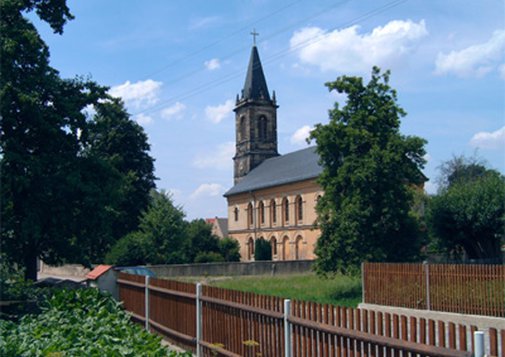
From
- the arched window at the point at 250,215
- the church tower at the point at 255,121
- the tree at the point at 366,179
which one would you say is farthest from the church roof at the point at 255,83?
the tree at the point at 366,179

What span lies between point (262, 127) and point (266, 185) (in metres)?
13.4

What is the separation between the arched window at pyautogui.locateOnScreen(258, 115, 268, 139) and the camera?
81875 mm

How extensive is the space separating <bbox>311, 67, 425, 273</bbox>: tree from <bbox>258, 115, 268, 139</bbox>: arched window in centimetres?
4996

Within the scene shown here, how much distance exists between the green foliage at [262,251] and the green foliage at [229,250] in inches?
149

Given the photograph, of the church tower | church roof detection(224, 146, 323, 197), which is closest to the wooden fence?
church roof detection(224, 146, 323, 197)

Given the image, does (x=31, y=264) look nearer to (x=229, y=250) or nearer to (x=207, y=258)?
(x=207, y=258)

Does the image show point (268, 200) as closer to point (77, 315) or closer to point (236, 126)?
point (236, 126)

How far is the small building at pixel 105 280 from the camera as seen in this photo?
16.0 meters

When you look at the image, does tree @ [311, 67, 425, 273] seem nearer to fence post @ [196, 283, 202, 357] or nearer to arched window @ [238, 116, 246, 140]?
fence post @ [196, 283, 202, 357]

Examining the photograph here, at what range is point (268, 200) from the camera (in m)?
71.7

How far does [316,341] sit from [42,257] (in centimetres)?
1716

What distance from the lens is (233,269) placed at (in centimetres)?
4366

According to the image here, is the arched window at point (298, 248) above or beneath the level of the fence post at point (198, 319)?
beneath

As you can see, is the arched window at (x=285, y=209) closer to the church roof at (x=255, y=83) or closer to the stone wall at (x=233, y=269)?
Result: the church roof at (x=255, y=83)
